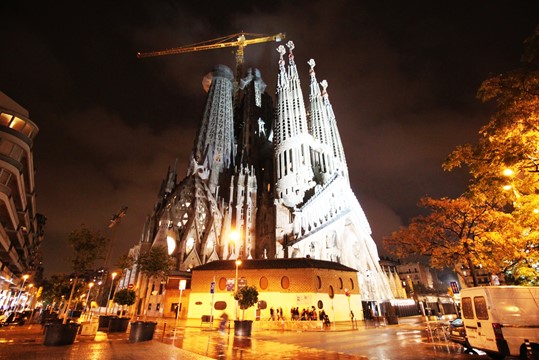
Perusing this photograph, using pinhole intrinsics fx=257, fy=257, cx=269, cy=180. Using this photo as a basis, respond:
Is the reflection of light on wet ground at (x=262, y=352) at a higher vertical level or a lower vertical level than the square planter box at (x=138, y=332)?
lower

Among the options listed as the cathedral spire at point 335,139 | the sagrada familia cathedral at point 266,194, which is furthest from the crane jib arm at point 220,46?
the cathedral spire at point 335,139

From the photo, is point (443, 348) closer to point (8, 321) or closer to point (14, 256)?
point (8, 321)

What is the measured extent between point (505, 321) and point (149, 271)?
3285 cm

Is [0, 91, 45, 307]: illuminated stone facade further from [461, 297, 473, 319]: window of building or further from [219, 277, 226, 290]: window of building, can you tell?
[461, 297, 473, 319]: window of building

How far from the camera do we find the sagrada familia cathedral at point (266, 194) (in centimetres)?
4875

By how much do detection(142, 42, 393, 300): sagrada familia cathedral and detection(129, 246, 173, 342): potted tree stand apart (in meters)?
10.6

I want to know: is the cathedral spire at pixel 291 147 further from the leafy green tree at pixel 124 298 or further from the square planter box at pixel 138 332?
the square planter box at pixel 138 332

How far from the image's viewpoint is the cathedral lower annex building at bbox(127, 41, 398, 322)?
48531mm

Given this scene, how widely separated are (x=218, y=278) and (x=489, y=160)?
2568 centimetres

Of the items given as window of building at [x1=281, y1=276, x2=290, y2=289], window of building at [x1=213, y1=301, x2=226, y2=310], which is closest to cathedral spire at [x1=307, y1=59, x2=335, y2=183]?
window of building at [x1=281, y1=276, x2=290, y2=289]

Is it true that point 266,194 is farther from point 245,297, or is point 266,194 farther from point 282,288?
point 245,297

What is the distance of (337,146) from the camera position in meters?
80.3

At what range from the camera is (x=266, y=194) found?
227 ft

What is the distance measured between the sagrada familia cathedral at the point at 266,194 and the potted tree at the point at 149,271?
1059 centimetres
